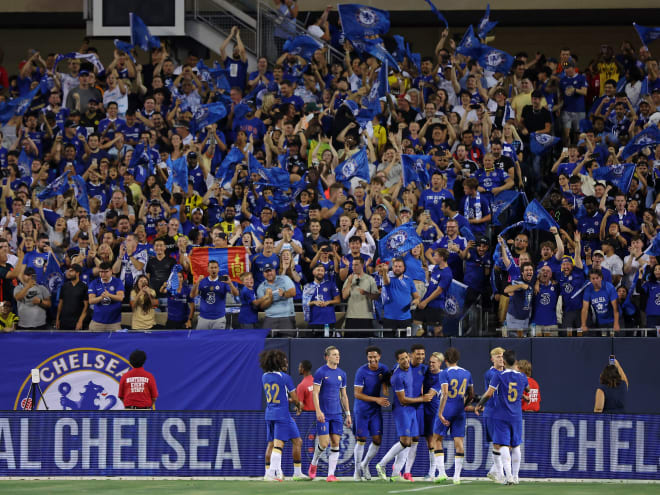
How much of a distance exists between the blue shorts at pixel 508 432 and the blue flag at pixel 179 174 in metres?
9.96

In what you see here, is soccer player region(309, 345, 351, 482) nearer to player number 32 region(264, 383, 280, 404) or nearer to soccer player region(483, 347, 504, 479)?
player number 32 region(264, 383, 280, 404)

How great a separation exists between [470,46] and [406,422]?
11400 millimetres

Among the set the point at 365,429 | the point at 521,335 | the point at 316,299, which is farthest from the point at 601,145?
the point at 365,429

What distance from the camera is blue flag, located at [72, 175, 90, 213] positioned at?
76.6 ft

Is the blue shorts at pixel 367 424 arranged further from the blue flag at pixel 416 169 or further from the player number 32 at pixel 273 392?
the blue flag at pixel 416 169

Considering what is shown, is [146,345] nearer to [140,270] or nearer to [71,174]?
[140,270]

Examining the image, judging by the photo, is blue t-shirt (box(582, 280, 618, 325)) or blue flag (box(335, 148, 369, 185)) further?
blue flag (box(335, 148, 369, 185))

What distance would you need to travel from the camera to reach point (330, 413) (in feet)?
54.6

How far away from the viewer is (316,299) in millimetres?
19906

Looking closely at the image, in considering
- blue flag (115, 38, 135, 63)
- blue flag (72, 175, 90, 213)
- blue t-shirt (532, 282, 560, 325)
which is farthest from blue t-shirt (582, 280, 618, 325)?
blue flag (115, 38, 135, 63)

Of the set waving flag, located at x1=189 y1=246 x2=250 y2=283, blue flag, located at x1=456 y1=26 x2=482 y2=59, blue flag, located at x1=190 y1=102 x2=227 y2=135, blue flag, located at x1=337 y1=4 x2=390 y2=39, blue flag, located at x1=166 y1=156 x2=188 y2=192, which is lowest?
waving flag, located at x1=189 y1=246 x2=250 y2=283

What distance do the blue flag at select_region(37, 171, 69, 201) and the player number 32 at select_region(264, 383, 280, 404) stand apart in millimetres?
9257

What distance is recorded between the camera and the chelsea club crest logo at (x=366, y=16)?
25.8 m

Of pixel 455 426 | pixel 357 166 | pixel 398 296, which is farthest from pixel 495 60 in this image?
pixel 455 426
